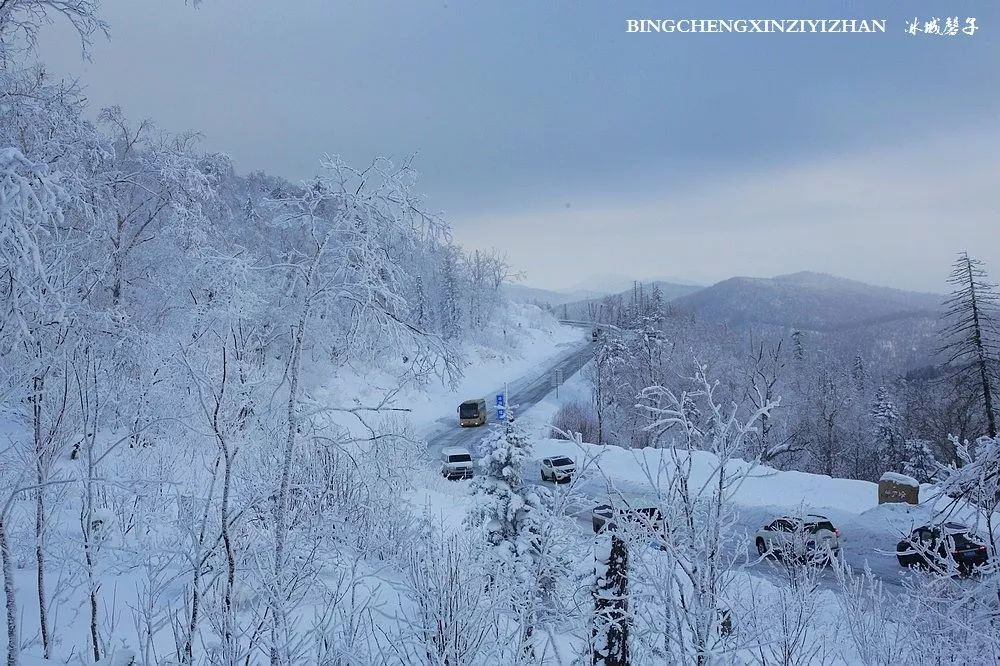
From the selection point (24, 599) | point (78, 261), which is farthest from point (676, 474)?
point (24, 599)

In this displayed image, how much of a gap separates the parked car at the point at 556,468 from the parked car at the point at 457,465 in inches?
133

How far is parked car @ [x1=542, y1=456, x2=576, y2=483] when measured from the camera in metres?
24.3

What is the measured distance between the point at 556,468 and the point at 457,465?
4485 mm

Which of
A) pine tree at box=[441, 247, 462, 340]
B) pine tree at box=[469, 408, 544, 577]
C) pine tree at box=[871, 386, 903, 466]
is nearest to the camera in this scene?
pine tree at box=[469, 408, 544, 577]

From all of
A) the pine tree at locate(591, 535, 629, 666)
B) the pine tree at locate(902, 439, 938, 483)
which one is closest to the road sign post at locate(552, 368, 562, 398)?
the pine tree at locate(902, 439, 938, 483)

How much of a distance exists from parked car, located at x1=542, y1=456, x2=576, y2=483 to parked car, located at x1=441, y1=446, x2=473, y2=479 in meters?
3.39

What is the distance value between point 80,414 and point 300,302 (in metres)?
4.70

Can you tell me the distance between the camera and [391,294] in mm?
6793

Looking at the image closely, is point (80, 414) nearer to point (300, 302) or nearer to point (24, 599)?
point (24, 599)

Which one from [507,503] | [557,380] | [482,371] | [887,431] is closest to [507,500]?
[507,503]

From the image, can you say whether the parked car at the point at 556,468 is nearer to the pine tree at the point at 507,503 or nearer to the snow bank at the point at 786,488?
the snow bank at the point at 786,488

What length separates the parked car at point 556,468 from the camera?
24344mm

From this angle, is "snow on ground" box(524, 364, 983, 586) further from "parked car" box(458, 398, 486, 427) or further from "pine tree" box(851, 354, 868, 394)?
"pine tree" box(851, 354, 868, 394)

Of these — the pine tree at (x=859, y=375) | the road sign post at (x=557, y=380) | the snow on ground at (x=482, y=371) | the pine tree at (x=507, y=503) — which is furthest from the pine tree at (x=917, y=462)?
the pine tree at (x=859, y=375)
